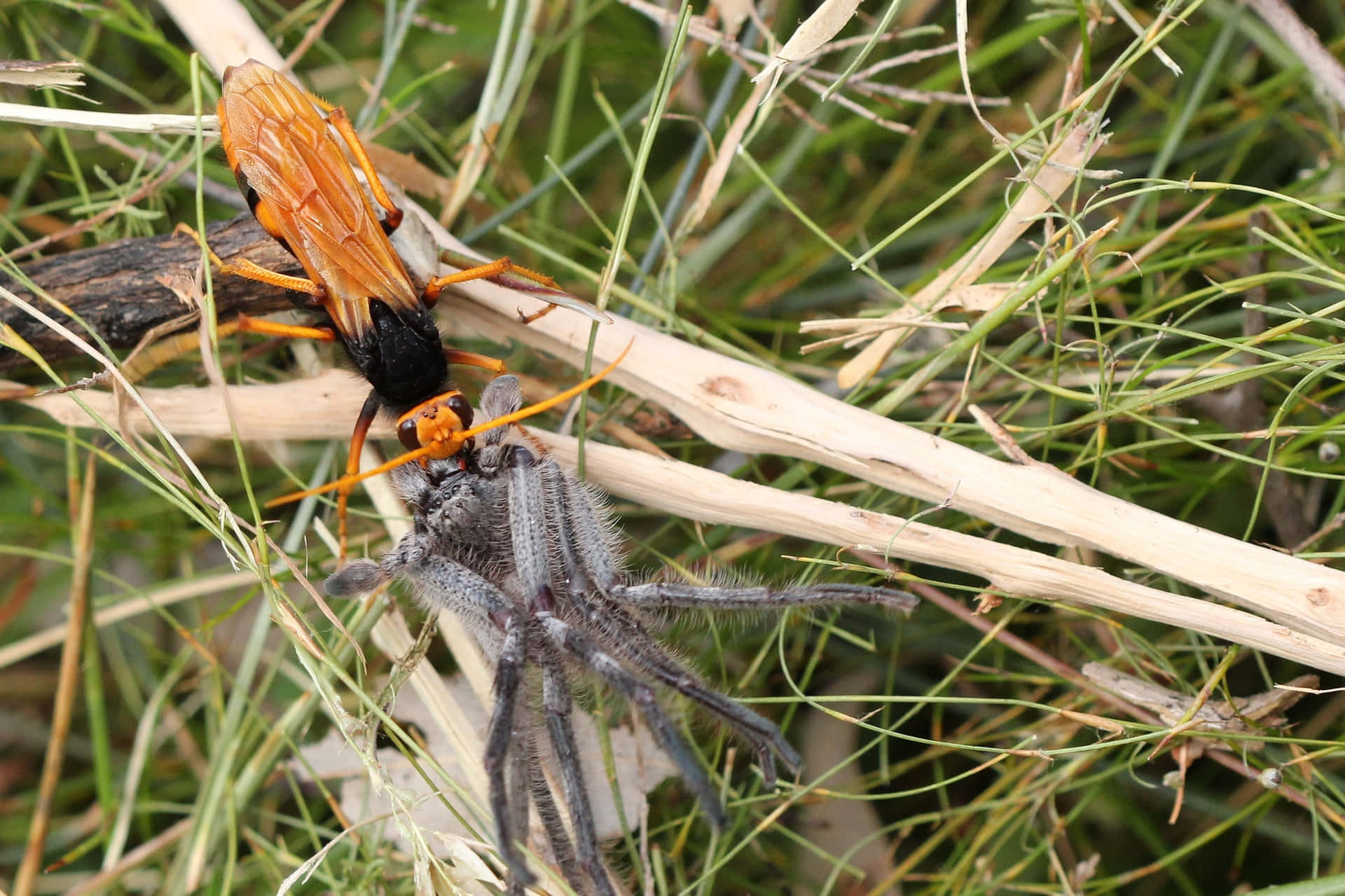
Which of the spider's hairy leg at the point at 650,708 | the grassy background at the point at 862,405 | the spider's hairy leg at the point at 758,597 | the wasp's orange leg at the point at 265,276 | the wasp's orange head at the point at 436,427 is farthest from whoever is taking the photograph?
the grassy background at the point at 862,405

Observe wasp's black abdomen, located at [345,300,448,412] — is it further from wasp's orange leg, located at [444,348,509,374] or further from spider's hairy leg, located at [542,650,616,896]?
spider's hairy leg, located at [542,650,616,896]

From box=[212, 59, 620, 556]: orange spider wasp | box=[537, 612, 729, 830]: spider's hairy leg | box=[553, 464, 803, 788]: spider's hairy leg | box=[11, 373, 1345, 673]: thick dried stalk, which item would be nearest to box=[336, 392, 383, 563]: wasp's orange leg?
box=[212, 59, 620, 556]: orange spider wasp

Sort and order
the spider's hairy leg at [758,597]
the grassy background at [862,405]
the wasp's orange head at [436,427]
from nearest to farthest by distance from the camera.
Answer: the spider's hairy leg at [758,597], the wasp's orange head at [436,427], the grassy background at [862,405]

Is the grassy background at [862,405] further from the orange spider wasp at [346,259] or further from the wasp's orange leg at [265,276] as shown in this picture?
the orange spider wasp at [346,259]

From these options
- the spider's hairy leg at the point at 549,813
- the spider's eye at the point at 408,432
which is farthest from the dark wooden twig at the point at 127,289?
the spider's hairy leg at the point at 549,813

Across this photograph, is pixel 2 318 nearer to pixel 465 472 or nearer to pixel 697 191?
pixel 465 472

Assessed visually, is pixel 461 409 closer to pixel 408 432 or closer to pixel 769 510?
pixel 408 432

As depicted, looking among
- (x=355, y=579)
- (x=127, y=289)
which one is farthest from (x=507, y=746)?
(x=127, y=289)

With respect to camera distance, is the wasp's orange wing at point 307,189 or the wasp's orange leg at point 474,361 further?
the wasp's orange leg at point 474,361
